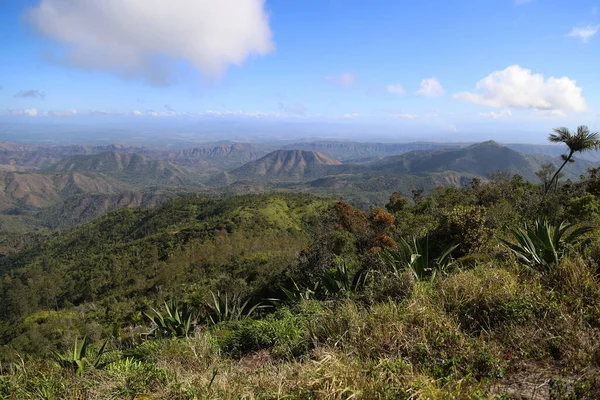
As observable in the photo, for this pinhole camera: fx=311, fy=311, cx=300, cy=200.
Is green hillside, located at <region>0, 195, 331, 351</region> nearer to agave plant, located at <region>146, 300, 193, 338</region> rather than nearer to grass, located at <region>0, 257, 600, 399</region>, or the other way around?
agave plant, located at <region>146, 300, 193, 338</region>

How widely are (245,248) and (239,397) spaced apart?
5298 cm

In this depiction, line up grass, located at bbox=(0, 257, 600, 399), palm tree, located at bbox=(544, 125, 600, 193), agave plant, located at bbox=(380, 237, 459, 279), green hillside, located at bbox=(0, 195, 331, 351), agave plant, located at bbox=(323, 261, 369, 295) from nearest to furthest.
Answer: grass, located at bbox=(0, 257, 600, 399), agave plant, located at bbox=(380, 237, 459, 279), agave plant, located at bbox=(323, 261, 369, 295), palm tree, located at bbox=(544, 125, 600, 193), green hillside, located at bbox=(0, 195, 331, 351)

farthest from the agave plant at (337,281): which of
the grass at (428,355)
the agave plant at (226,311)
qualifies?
the grass at (428,355)

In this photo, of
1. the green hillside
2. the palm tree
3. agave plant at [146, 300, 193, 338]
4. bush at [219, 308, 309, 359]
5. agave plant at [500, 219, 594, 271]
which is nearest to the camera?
bush at [219, 308, 309, 359]

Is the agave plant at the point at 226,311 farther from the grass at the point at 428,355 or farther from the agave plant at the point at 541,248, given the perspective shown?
the agave plant at the point at 541,248

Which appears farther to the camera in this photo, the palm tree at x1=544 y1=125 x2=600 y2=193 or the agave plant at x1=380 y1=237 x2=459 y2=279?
the palm tree at x1=544 y1=125 x2=600 y2=193

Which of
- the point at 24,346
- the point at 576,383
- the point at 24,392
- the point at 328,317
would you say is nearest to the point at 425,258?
the point at 328,317

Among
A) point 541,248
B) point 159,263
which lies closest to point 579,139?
point 541,248

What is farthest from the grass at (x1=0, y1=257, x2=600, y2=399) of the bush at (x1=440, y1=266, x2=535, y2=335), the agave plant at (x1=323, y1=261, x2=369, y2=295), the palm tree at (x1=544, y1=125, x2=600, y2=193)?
the palm tree at (x1=544, y1=125, x2=600, y2=193)

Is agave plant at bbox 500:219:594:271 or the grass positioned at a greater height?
agave plant at bbox 500:219:594:271

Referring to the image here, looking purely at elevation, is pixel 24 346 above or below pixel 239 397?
below

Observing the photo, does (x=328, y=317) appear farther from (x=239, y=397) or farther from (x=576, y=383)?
(x=576, y=383)

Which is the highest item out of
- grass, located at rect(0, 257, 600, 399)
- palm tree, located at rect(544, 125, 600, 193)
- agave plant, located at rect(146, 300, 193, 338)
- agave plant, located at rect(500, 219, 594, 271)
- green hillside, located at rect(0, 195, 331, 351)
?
palm tree, located at rect(544, 125, 600, 193)

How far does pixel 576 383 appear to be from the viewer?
2.46 m
